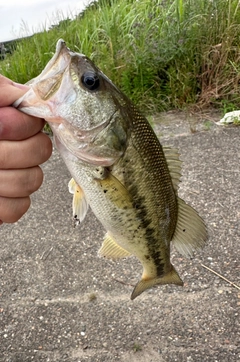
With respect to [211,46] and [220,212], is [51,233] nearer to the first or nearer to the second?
[220,212]

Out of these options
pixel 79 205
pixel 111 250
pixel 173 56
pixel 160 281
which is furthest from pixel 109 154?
pixel 173 56

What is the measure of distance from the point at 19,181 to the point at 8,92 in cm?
29

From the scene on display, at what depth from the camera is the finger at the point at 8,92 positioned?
114 cm

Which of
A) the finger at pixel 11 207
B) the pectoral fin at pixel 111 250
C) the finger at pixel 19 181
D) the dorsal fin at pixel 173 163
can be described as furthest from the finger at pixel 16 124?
the pectoral fin at pixel 111 250

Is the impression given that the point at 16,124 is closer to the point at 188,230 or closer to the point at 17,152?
the point at 17,152

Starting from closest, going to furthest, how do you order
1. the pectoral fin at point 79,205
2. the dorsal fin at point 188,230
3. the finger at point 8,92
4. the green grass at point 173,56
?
1. the finger at point 8,92
2. the pectoral fin at point 79,205
3. the dorsal fin at point 188,230
4. the green grass at point 173,56

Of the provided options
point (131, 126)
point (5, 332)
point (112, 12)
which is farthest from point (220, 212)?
point (112, 12)

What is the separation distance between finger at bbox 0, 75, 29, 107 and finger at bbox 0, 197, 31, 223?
331 millimetres

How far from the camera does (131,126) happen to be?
4.39ft

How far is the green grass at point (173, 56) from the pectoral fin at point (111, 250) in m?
3.28

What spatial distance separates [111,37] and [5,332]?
394 cm

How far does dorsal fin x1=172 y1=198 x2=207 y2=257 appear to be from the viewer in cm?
161

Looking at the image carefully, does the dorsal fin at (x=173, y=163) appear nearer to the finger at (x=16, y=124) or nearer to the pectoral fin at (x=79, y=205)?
the pectoral fin at (x=79, y=205)

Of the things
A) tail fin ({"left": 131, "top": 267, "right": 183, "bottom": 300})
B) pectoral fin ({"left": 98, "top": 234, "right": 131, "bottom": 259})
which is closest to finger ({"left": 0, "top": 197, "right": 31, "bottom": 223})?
pectoral fin ({"left": 98, "top": 234, "right": 131, "bottom": 259})
